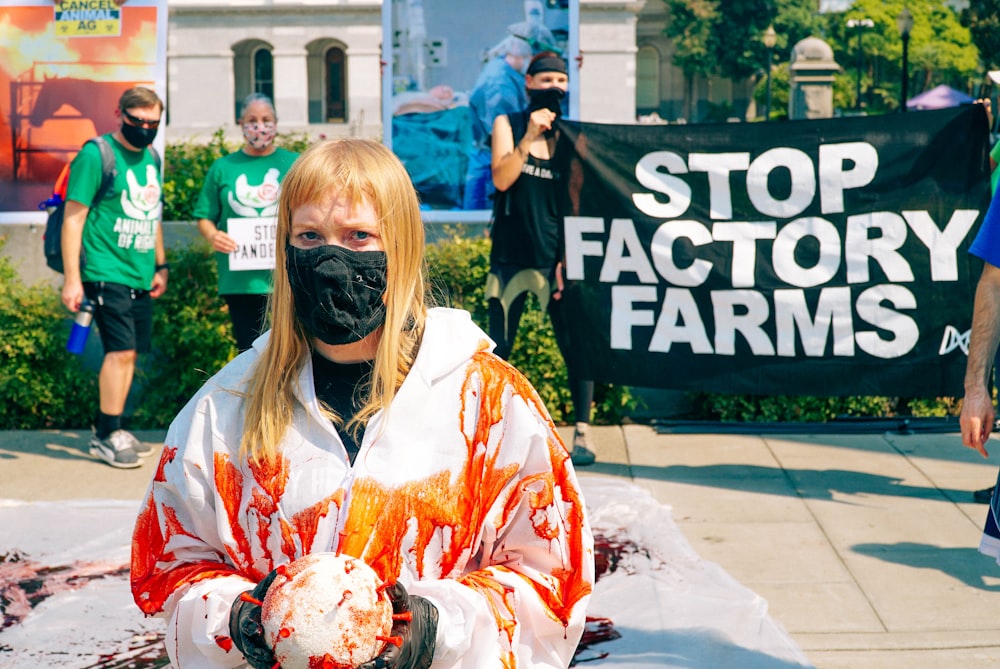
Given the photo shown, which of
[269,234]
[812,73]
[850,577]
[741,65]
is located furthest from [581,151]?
[741,65]

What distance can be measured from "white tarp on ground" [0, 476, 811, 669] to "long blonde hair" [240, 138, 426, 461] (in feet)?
7.58

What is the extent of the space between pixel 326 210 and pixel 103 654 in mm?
2784

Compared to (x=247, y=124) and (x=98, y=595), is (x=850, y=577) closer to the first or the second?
(x=98, y=595)

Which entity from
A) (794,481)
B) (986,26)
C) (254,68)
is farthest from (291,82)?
(794,481)

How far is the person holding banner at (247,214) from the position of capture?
6.59m

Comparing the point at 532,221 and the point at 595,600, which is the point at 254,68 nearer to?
the point at 532,221

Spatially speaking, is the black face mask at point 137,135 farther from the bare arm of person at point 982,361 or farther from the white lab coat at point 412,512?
the white lab coat at point 412,512

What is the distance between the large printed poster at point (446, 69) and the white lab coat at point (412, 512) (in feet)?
22.0

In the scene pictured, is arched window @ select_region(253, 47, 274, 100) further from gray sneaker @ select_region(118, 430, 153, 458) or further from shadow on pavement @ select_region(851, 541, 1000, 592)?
shadow on pavement @ select_region(851, 541, 1000, 592)

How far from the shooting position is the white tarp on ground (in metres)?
4.27

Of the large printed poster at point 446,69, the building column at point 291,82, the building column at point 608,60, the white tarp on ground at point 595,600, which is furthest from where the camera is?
the building column at point 291,82

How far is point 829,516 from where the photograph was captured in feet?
19.2

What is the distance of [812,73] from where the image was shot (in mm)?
26766

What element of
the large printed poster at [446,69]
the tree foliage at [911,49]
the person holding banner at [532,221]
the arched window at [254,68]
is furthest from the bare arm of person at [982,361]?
the arched window at [254,68]
